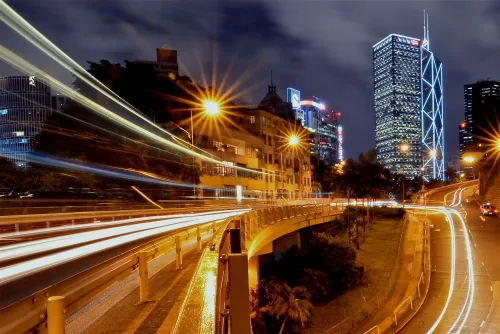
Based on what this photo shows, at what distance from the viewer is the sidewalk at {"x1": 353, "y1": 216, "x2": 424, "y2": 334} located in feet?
62.6

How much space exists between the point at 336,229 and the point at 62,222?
104 ft

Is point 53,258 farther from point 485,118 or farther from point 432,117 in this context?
point 432,117

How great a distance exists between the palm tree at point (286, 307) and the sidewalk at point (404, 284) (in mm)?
2411

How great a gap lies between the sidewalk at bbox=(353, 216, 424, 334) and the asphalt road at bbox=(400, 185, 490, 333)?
32.8 inches

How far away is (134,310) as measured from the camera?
7262 mm

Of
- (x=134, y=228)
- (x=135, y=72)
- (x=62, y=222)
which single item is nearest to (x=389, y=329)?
(x=134, y=228)

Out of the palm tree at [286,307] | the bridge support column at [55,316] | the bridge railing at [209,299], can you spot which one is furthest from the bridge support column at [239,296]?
the palm tree at [286,307]

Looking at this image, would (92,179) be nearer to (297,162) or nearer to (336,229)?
(336,229)

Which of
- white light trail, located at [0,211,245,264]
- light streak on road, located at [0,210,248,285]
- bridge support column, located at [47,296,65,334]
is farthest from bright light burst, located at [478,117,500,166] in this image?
bridge support column, located at [47,296,65,334]

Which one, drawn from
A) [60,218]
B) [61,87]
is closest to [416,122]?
[61,87]

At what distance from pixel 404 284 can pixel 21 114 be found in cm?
2524

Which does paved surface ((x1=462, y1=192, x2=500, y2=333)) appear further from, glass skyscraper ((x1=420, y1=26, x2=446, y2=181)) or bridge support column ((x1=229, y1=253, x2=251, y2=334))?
glass skyscraper ((x1=420, y1=26, x2=446, y2=181))

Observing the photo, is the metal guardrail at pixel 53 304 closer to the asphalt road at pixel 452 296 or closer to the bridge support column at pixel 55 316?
the bridge support column at pixel 55 316

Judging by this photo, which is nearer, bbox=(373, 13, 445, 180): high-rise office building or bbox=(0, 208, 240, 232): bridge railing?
bbox=(0, 208, 240, 232): bridge railing
